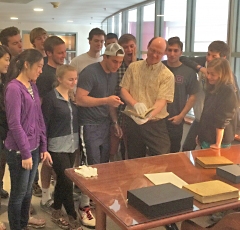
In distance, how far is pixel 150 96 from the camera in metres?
2.78

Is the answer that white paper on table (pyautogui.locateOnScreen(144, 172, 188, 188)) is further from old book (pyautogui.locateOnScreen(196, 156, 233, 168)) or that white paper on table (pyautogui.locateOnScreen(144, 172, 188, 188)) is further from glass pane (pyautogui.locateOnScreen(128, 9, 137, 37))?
glass pane (pyautogui.locateOnScreen(128, 9, 137, 37))

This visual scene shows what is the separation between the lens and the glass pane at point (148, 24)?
5602 mm

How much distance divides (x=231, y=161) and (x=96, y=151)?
3.31 ft

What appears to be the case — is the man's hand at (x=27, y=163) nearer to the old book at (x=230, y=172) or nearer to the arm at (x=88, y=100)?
the arm at (x=88, y=100)

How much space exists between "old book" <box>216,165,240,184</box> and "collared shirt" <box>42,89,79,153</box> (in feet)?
3.63

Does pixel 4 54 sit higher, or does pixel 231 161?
pixel 4 54

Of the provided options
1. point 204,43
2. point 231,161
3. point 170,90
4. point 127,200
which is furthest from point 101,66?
point 204,43

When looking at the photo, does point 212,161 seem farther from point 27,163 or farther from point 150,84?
point 27,163

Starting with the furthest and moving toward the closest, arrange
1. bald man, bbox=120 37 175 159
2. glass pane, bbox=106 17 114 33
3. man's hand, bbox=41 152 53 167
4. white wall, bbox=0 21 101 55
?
1. white wall, bbox=0 21 101 55
2. glass pane, bbox=106 17 114 33
3. bald man, bbox=120 37 175 159
4. man's hand, bbox=41 152 53 167

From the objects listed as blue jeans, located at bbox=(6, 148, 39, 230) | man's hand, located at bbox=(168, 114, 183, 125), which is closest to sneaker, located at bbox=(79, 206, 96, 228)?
blue jeans, located at bbox=(6, 148, 39, 230)

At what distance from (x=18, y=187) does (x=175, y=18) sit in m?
3.53

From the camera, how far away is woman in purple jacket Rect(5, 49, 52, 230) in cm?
212

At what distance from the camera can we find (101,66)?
8.89ft

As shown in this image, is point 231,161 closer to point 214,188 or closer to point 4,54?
point 214,188
